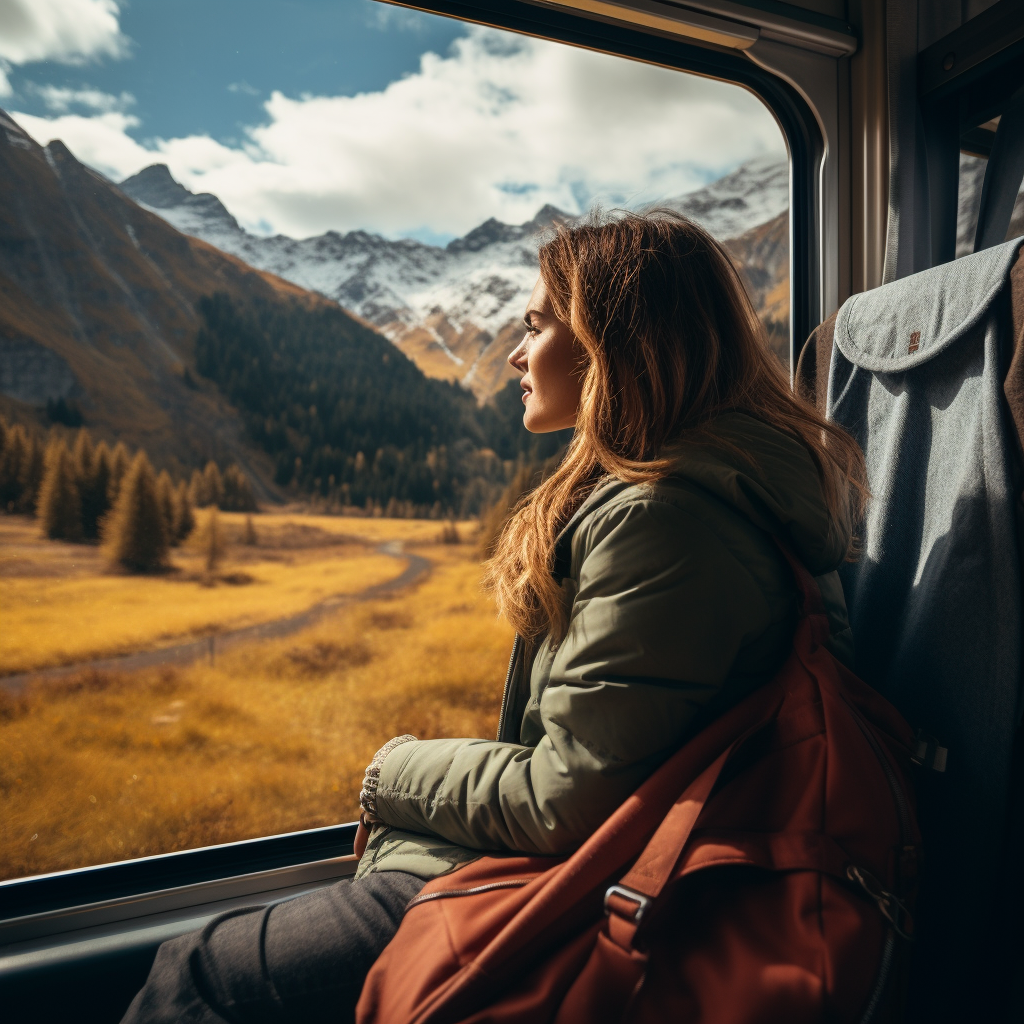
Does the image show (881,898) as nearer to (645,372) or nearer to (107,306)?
(645,372)

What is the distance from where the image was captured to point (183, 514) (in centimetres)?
138

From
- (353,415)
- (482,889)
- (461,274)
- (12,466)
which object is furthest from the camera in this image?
(461,274)

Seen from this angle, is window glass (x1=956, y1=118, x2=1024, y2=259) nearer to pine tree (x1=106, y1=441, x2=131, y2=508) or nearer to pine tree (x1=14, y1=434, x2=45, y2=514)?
pine tree (x1=106, y1=441, x2=131, y2=508)

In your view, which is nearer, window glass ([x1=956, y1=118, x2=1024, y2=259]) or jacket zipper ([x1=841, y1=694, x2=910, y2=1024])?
jacket zipper ([x1=841, y1=694, x2=910, y2=1024])

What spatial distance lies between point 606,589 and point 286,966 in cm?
57

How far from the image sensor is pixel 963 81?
1.44 meters

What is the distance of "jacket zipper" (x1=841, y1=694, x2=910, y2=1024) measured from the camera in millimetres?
578

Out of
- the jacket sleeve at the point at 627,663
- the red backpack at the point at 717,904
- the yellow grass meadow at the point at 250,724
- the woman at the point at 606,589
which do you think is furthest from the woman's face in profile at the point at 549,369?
the yellow grass meadow at the point at 250,724

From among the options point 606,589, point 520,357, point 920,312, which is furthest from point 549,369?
point 920,312

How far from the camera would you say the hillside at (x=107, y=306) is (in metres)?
1.25

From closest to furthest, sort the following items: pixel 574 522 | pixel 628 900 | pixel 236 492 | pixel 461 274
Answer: pixel 628 900 → pixel 574 522 → pixel 236 492 → pixel 461 274

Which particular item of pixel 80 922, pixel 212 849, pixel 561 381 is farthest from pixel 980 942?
pixel 80 922

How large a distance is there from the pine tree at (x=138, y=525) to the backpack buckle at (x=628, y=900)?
3.54ft

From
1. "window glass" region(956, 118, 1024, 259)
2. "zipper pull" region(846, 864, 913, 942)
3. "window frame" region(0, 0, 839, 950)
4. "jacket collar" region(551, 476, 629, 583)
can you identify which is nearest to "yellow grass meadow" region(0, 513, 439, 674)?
"window frame" region(0, 0, 839, 950)
